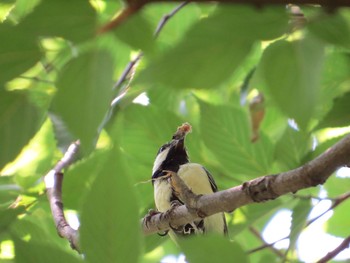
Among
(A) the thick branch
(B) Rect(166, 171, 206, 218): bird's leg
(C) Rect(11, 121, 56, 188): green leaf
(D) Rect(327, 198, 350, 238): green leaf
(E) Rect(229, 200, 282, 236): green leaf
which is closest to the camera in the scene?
(A) the thick branch

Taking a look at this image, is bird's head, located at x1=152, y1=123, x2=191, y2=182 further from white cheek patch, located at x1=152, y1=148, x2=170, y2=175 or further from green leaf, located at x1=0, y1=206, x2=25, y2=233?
green leaf, located at x1=0, y1=206, x2=25, y2=233

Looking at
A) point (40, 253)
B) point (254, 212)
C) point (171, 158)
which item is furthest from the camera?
point (171, 158)

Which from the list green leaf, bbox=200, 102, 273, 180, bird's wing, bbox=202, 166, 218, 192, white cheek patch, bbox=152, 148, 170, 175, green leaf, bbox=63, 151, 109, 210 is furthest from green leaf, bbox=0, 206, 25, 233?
bird's wing, bbox=202, 166, 218, 192

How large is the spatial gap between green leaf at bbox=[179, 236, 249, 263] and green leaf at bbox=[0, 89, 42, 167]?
27 centimetres

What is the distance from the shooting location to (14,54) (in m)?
0.64

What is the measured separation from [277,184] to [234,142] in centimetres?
83

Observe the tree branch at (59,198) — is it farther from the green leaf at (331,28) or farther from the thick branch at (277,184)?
the green leaf at (331,28)

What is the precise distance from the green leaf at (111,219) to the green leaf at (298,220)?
A: 0.87 meters

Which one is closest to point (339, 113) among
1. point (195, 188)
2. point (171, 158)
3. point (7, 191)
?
point (7, 191)

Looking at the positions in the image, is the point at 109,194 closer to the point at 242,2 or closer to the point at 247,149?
the point at 242,2

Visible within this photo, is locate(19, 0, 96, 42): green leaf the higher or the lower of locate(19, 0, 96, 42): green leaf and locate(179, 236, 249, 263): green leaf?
the higher

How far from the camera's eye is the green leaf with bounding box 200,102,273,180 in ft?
5.78

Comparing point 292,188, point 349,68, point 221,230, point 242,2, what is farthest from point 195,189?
point 242,2

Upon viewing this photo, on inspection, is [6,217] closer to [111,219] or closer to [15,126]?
[15,126]
